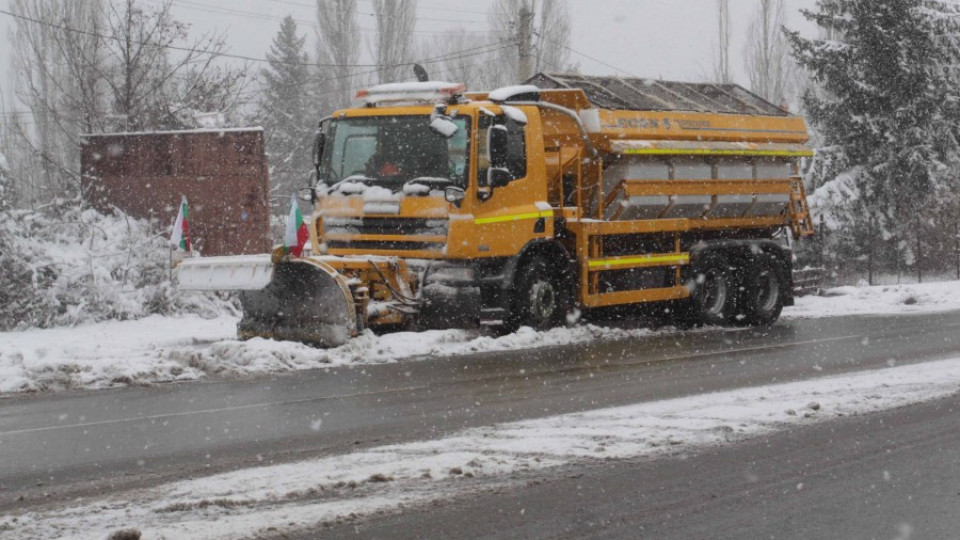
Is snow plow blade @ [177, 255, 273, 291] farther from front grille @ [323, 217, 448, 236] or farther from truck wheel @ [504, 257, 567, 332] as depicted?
truck wheel @ [504, 257, 567, 332]

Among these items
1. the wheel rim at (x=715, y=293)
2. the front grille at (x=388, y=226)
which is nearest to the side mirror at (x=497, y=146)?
the front grille at (x=388, y=226)

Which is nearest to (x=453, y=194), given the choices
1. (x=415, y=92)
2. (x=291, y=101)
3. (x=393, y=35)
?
(x=415, y=92)

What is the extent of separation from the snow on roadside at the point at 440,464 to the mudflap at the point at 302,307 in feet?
15.8

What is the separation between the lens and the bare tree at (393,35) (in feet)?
179

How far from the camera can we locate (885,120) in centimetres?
3262

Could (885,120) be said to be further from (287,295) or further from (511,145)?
(287,295)

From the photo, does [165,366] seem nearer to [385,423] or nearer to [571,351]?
[385,423]

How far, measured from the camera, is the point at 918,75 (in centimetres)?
3241

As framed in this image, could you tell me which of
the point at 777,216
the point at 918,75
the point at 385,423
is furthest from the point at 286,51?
the point at 385,423

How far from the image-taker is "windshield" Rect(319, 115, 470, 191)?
14758 millimetres

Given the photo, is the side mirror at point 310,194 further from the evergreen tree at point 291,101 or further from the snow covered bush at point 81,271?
the evergreen tree at point 291,101

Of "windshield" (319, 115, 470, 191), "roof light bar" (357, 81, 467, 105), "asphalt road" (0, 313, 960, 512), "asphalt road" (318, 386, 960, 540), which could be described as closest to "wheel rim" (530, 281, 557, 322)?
"asphalt road" (0, 313, 960, 512)

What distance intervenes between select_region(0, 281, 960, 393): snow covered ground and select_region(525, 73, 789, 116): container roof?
123 inches

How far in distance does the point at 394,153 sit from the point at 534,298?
2.55 m
